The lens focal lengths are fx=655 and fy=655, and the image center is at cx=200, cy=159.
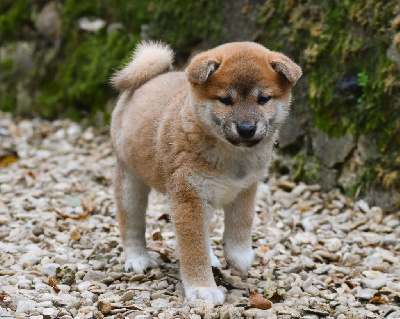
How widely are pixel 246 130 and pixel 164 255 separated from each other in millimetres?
1867

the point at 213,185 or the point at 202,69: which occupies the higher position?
the point at 202,69

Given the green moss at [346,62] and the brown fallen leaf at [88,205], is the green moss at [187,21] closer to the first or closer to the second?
the green moss at [346,62]

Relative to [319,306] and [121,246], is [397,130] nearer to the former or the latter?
[319,306]

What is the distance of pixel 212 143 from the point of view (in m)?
4.71

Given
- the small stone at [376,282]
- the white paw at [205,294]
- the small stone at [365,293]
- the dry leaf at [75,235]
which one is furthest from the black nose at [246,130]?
the dry leaf at [75,235]

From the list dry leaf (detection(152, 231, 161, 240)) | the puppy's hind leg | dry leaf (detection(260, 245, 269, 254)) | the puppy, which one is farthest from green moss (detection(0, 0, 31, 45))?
dry leaf (detection(260, 245, 269, 254))

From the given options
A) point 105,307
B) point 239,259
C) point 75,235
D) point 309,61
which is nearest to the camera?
point 105,307

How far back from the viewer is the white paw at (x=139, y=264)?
5.44 m

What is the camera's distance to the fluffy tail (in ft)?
18.9

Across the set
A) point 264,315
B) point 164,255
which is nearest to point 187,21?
point 164,255

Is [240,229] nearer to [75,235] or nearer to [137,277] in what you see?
[137,277]

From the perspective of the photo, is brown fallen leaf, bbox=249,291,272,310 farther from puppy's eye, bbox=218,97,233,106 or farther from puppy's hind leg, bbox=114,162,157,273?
puppy's eye, bbox=218,97,233,106

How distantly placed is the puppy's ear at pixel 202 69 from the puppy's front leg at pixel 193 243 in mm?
775

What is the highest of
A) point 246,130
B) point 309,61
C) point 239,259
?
point 309,61
